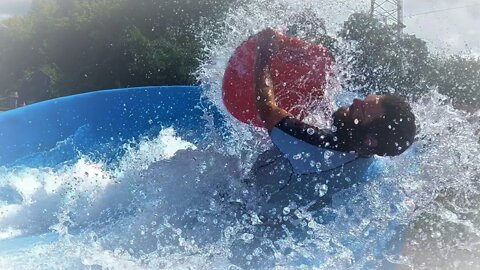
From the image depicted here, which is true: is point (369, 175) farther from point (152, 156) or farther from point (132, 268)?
point (152, 156)

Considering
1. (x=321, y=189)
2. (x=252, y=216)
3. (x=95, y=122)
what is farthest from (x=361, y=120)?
(x=95, y=122)

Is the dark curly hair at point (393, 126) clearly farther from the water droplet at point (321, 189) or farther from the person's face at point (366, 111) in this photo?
the water droplet at point (321, 189)

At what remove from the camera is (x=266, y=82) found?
2.42 m

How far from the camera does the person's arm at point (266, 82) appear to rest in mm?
2312

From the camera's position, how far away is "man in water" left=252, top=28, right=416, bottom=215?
2197mm

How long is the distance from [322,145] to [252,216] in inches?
14.5

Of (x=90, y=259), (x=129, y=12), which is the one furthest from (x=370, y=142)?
(x=129, y=12)

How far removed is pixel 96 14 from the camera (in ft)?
66.0

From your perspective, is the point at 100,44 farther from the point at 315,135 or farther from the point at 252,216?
the point at 315,135

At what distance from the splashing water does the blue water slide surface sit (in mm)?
846

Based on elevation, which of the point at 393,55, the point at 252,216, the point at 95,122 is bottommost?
the point at 393,55

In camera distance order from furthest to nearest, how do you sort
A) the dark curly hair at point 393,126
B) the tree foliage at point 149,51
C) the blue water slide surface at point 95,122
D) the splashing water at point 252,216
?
the tree foliage at point 149,51 → the blue water slide surface at point 95,122 → the splashing water at point 252,216 → the dark curly hair at point 393,126

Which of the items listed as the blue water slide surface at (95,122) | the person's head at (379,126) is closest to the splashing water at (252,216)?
the person's head at (379,126)

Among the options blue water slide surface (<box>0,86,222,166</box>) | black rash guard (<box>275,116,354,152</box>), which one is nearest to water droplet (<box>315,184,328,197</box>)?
black rash guard (<box>275,116,354,152</box>)
